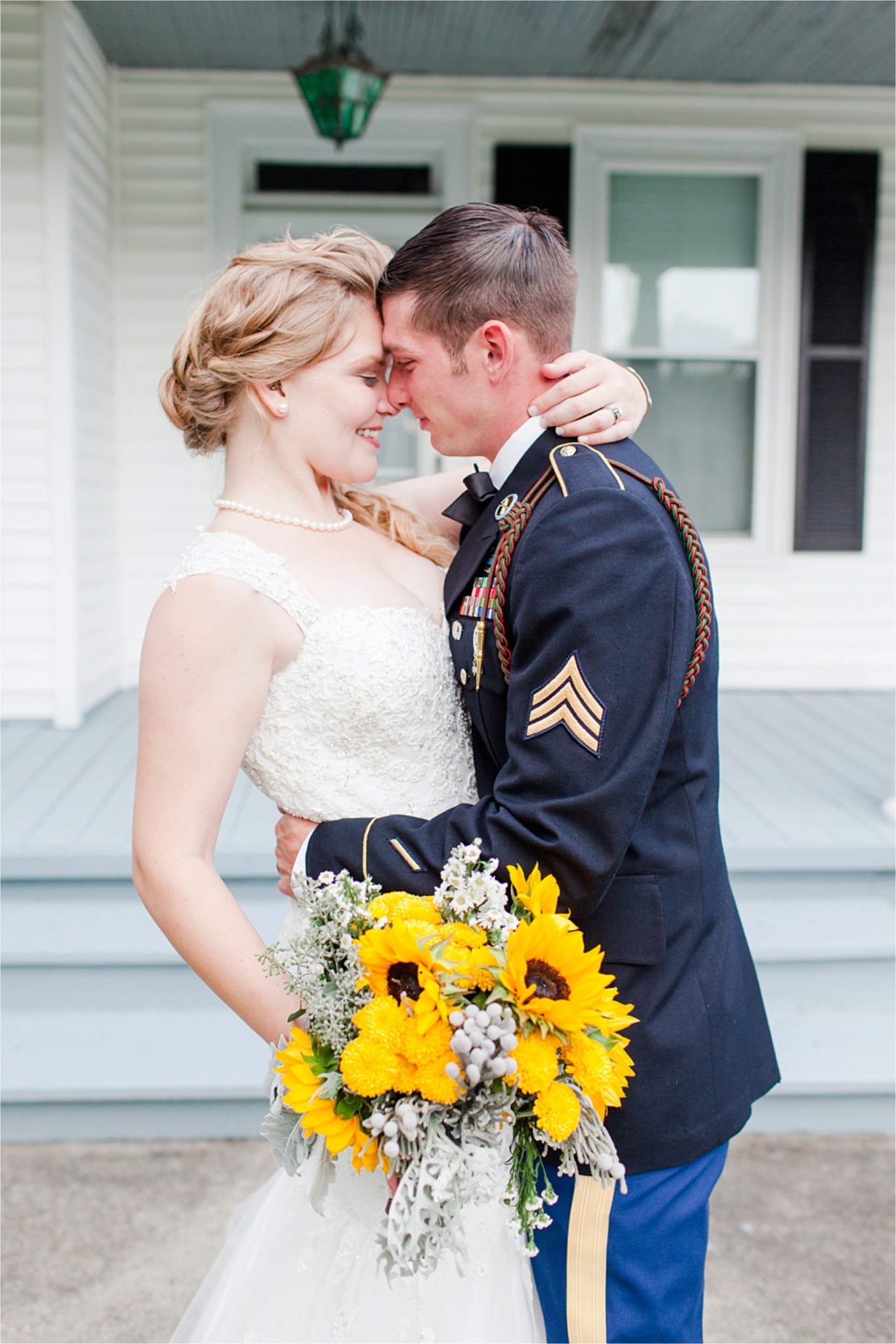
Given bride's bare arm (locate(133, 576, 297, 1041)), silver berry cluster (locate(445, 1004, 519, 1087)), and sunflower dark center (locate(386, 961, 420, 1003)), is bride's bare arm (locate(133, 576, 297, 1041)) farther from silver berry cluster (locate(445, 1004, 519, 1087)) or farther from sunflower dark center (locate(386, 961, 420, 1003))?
silver berry cluster (locate(445, 1004, 519, 1087))

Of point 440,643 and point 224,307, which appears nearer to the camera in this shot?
point 224,307

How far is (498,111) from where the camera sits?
5.98m

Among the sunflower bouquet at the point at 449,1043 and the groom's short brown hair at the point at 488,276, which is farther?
the groom's short brown hair at the point at 488,276

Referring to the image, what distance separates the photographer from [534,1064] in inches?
46.2

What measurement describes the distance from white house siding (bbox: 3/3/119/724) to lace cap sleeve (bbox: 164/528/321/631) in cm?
393

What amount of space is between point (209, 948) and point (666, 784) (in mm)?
690

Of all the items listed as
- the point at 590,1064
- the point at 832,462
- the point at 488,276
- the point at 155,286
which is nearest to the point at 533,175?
the point at 155,286

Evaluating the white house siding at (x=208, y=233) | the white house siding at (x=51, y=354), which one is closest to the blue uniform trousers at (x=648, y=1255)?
the white house siding at (x=51, y=354)

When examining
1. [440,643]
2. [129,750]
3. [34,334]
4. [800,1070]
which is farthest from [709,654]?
[34,334]

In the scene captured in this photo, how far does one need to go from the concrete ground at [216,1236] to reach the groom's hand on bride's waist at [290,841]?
5.29 ft

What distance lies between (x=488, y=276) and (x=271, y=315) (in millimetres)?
351

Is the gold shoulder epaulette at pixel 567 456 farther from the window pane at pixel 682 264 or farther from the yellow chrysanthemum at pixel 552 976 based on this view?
the window pane at pixel 682 264

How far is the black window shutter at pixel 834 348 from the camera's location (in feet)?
19.8

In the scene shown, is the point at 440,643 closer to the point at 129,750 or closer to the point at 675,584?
the point at 675,584
